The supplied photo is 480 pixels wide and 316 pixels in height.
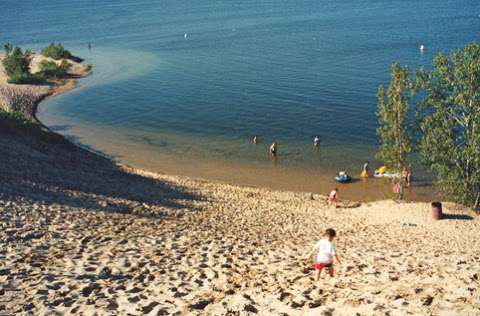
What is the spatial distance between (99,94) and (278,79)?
23866 millimetres

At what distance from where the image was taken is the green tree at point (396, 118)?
88.4 ft

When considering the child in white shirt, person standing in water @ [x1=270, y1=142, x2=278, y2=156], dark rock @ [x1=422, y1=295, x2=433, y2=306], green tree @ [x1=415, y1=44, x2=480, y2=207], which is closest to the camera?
dark rock @ [x1=422, y1=295, x2=433, y2=306]

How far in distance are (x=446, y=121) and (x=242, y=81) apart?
4499cm

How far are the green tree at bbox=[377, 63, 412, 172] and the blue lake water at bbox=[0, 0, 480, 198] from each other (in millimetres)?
10356

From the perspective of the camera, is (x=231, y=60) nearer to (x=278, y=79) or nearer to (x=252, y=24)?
(x=278, y=79)

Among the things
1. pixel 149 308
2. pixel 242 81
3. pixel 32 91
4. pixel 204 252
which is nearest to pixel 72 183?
pixel 204 252

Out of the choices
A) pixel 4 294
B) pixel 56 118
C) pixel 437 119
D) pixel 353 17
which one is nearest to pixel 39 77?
pixel 56 118

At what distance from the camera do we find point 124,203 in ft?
71.4

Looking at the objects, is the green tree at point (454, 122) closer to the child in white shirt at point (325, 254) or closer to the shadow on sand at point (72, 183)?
the shadow on sand at point (72, 183)

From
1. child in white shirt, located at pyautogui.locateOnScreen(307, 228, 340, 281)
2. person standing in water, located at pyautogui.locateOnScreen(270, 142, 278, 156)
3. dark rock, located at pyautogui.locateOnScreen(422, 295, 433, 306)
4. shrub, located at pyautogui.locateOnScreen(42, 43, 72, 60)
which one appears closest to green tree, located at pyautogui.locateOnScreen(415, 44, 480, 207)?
child in white shirt, located at pyautogui.locateOnScreen(307, 228, 340, 281)

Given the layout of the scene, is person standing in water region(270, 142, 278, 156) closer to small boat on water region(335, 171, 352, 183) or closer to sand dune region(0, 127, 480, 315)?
small boat on water region(335, 171, 352, 183)

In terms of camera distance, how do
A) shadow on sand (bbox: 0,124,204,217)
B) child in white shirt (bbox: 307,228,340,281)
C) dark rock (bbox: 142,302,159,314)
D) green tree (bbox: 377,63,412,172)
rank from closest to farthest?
dark rock (bbox: 142,302,159,314)
child in white shirt (bbox: 307,228,340,281)
shadow on sand (bbox: 0,124,204,217)
green tree (bbox: 377,63,412,172)

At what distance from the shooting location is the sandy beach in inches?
429

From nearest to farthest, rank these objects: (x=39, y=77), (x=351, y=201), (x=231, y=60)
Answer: (x=351, y=201)
(x=39, y=77)
(x=231, y=60)
